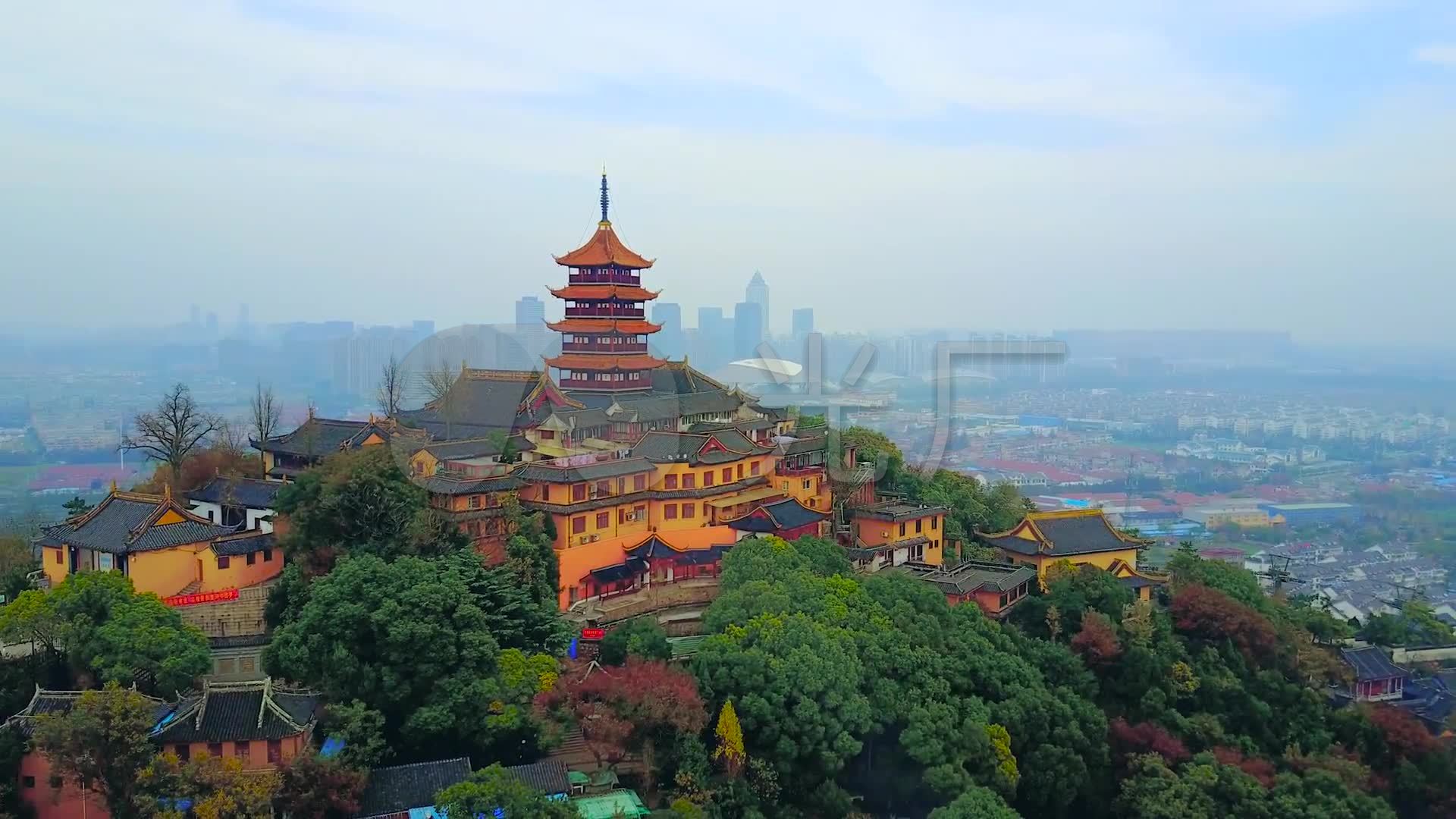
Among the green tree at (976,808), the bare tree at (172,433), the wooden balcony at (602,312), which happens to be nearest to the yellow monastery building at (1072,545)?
the green tree at (976,808)

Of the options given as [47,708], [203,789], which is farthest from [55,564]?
[203,789]

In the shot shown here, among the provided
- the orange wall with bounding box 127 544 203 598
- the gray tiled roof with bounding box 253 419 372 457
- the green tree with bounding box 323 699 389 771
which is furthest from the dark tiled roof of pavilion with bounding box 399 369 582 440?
the green tree with bounding box 323 699 389 771

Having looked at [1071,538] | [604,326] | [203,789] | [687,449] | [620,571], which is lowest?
[203,789]

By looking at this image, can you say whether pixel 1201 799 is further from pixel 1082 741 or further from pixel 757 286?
pixel 757 286

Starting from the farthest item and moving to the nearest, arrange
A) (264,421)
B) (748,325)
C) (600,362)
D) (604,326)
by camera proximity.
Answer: (748,325)
(604,326)
(600,362)
(264,421)

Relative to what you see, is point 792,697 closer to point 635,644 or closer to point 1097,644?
point 635,644

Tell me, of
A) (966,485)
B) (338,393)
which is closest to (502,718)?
(966,485)

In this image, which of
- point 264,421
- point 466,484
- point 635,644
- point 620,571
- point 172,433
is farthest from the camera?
point 264,421
